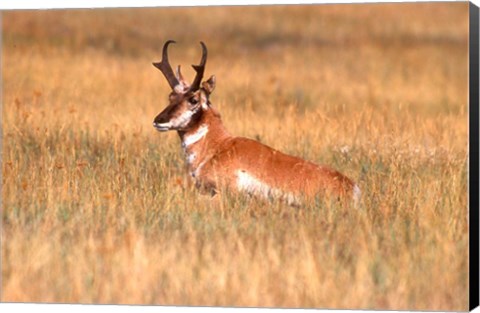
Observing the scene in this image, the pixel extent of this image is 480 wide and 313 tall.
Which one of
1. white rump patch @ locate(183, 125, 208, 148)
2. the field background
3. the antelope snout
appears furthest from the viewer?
white rump patch @ locate(183, 125, 208, 148)

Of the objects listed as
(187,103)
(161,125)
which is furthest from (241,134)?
(161,125)

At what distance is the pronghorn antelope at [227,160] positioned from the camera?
9.98 metres

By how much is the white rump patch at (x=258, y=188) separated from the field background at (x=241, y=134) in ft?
0.33

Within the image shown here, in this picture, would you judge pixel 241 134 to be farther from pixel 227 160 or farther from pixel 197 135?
pixel 227 160

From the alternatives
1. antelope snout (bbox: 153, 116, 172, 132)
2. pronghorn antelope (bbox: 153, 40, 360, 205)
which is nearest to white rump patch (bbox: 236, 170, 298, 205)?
pronghorn antelope (bbox: 153, 40, 360, 205)

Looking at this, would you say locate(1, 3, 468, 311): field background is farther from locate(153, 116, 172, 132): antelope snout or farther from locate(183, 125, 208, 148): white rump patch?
locate(153, 116, 172, 132): antelope snout

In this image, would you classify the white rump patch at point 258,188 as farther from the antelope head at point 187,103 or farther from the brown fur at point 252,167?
the antelope head at point 187,103

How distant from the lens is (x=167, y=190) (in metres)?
10.2

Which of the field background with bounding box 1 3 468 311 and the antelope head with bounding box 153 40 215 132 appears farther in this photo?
the antelope head with bounding box 153 40 215 132

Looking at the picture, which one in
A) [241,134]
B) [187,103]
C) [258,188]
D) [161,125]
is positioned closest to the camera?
[258,188]

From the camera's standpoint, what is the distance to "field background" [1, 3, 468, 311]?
9133mm

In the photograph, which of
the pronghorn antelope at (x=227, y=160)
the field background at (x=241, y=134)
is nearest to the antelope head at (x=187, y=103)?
the pronghorn antelope at (x=227, y=160)

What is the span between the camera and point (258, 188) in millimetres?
10039

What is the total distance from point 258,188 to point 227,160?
0.33m
